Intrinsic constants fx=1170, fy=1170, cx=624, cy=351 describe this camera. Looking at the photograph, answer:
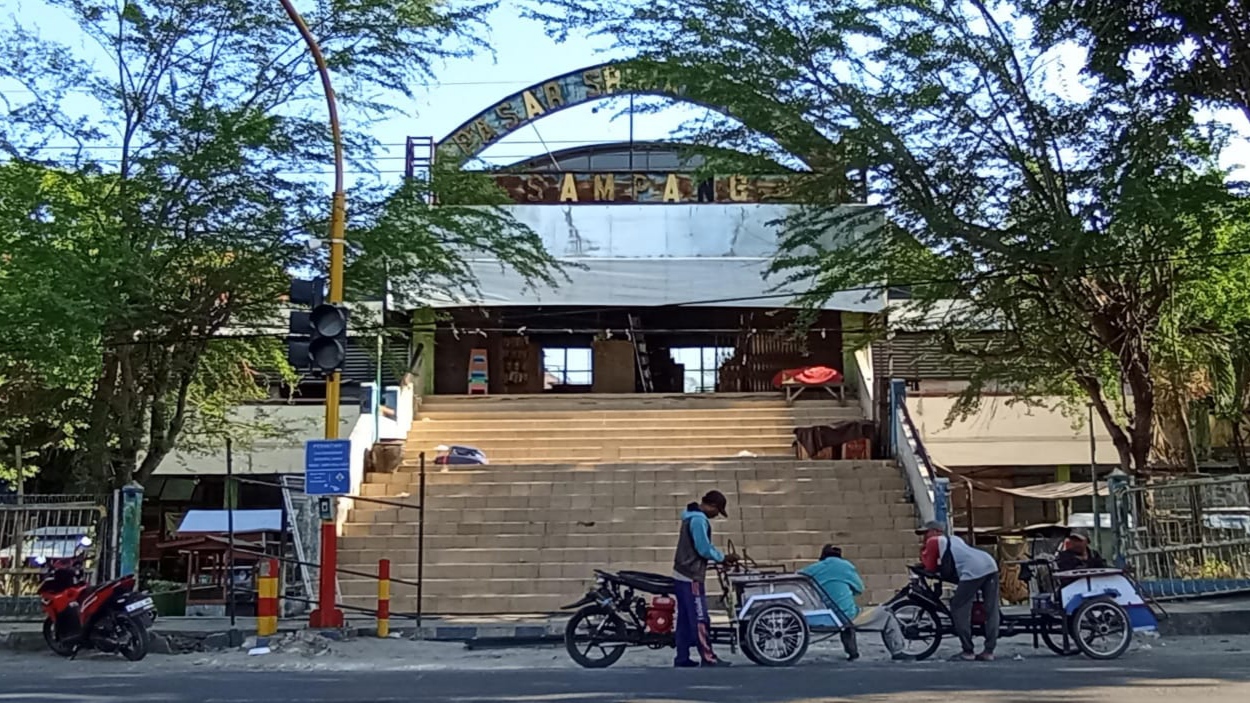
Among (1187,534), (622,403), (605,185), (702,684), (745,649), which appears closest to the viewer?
(702,684)

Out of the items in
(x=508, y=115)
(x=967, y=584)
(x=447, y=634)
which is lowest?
(x=447, y=634)

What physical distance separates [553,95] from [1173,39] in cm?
1538

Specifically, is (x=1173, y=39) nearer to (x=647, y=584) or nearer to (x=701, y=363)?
(x=647, y=584)

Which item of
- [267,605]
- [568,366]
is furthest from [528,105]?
[267,605]

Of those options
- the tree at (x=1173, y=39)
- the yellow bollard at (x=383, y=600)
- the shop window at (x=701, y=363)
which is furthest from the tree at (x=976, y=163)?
the shop window at (x=701, y=363)

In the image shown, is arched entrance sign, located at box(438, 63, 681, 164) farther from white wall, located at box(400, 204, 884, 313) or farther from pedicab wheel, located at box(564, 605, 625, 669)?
pedicab wheel, located at box(564, 605, 625, 669)

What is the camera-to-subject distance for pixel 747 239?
Answer: 24.5 meters

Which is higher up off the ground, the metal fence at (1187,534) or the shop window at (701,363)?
the shop window at (701,363)

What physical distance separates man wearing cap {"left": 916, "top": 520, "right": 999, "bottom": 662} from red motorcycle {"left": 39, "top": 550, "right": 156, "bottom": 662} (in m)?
7.82

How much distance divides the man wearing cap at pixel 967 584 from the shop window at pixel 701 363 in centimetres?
1841

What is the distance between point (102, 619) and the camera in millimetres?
11781

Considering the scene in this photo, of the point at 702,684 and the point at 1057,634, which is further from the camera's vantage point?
the point at 1057,634

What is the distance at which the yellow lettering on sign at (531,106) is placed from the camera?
26203mm

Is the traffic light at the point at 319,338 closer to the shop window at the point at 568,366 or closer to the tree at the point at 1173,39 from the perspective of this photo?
the tree at the point at 1173,39
